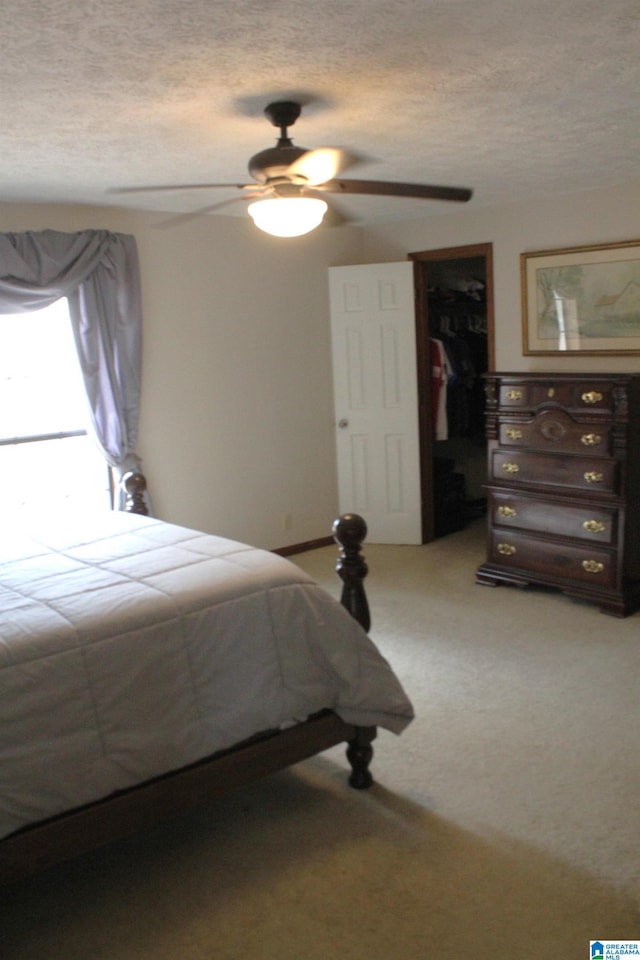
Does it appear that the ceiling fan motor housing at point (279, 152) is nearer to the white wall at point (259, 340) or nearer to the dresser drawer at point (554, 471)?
the white wall at point (259, 340)

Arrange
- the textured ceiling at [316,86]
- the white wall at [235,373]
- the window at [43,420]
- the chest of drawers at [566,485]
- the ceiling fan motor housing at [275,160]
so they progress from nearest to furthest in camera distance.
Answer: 1. the textured ceiling at [316,86]
2. the ceiling fan motor housing at [275,160]
3. the chest of drawers at [566,485]
4. the window at [43,420]
5. the white wall at [235,373]

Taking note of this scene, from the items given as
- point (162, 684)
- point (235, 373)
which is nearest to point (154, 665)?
point (162, 684)

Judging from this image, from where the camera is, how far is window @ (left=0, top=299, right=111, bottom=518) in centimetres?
441

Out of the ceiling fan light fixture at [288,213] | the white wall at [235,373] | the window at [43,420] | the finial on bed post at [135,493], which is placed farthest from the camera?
the white wall at [235,373]

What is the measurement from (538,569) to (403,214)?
2484 mm

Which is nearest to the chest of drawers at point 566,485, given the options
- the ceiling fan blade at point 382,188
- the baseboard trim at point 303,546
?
the baseboard trim at point 303,546

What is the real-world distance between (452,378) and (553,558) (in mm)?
1894

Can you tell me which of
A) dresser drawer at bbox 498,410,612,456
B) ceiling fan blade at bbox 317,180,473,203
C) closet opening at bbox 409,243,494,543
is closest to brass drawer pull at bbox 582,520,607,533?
dresser drawer at bbox 498,410,612,456

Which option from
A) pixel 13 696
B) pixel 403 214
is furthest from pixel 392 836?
pixel 403 214

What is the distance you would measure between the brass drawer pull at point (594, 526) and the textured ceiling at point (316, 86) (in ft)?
5.84

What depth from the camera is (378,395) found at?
5633 mm

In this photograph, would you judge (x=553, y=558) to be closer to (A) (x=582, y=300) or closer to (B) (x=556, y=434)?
(B) (x=556, y=434)

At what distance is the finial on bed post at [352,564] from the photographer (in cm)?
268

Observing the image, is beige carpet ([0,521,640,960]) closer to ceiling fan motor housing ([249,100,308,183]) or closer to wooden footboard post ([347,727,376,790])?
wooden footboard post ([347,727,376,790])
